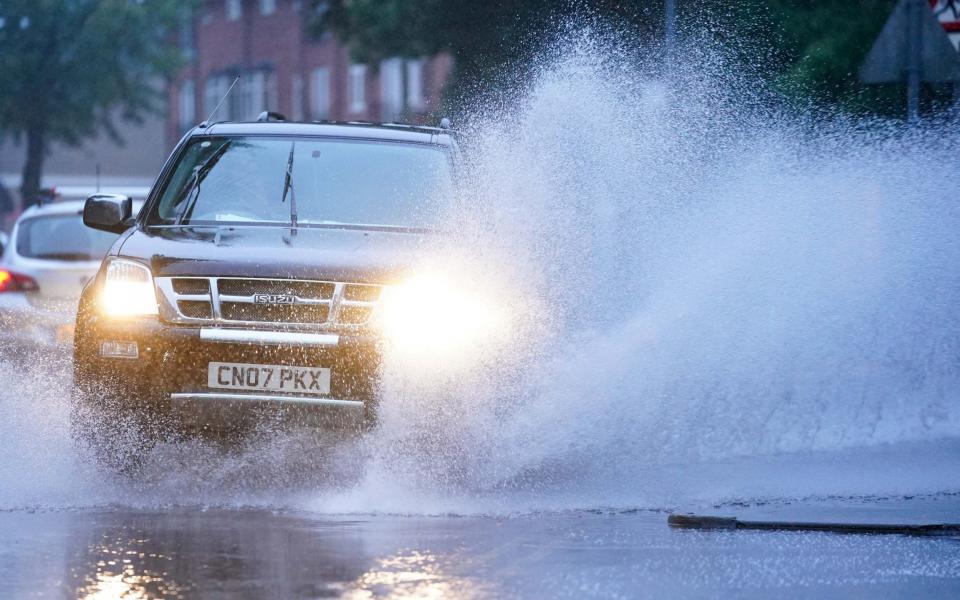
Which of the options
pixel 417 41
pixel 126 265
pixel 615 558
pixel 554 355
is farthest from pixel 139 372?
pixel 417 41

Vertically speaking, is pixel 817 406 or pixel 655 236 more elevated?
pixel 655 236

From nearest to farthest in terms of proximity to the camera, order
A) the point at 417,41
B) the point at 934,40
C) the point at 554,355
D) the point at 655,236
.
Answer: the point at 554,355 < the point at 655,236 < the point at 934,40 < the point at 417,41

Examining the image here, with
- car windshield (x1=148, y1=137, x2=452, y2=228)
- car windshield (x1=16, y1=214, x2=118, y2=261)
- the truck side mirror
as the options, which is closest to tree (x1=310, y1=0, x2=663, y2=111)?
car windshield (x1=16, y1=214, x2=118, y2=261)

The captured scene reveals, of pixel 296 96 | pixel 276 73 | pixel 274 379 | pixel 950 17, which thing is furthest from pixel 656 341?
pixel 276 73

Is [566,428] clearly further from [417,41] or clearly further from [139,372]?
[417,41]

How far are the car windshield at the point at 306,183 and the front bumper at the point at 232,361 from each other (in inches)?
46.0

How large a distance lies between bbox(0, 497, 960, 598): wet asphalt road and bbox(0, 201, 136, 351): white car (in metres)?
4.50

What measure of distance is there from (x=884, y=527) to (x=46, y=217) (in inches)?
297

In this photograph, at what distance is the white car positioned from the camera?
12.2m

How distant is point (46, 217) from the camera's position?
13.4 meters

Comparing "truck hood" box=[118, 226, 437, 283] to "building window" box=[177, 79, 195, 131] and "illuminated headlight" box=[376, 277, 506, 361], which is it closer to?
"illuminated headlight" box=[376, 277, 506, 361]

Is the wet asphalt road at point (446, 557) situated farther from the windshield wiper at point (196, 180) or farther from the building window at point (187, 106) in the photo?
the building window at point (187, 106)

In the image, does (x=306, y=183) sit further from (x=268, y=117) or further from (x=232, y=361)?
(x=232, y=361)

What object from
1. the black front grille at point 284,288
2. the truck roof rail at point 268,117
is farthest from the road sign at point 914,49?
the black front grille at point 284,288
